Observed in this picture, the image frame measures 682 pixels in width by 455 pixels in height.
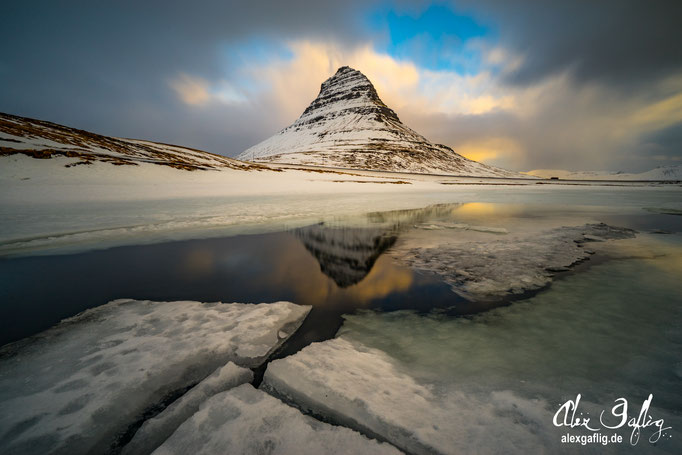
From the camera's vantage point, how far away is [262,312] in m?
4.02

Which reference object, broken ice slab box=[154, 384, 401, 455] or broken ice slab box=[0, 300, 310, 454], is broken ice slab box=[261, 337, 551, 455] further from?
broken ice slab box=[0, 300, 310, 454]

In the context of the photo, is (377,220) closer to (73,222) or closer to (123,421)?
(123,421)

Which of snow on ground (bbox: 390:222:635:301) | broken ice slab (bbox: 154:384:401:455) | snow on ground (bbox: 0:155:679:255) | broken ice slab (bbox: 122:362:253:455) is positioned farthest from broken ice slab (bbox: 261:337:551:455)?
snow on ground (bbox: 0:155:679:255)

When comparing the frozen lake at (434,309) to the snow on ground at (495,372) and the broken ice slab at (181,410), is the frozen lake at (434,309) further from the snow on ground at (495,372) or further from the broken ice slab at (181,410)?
the broken ice slab at (181,410)

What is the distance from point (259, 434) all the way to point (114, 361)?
2.03 metres

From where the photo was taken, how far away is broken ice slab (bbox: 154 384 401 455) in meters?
1.95

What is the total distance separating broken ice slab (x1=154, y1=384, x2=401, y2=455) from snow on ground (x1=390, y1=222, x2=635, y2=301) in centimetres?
339

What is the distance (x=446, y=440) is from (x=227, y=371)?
2.08 meters

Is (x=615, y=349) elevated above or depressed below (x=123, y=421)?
above

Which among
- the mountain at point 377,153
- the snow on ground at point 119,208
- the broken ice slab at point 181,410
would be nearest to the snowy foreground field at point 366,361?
the broken ice slab at point 181,410

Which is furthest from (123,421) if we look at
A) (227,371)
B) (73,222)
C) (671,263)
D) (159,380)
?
(73,222)

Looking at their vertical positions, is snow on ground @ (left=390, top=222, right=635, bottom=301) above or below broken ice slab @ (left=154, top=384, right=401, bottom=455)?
above
